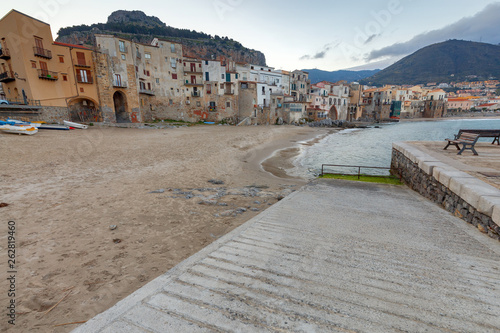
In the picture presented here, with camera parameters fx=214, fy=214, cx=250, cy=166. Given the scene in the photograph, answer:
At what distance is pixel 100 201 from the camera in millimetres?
8242

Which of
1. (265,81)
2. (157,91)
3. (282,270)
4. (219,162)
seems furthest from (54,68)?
(265,81)

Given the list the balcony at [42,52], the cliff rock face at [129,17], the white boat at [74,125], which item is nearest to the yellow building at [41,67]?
the balcony at [42,52]

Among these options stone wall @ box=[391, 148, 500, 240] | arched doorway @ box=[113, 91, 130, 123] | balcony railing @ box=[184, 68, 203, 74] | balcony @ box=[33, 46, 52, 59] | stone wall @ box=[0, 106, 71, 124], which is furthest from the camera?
balcony railing @ box=[184, 68, 203, 74]

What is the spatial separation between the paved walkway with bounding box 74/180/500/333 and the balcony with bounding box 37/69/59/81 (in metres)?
36.1

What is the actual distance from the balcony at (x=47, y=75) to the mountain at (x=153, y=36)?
7540cm

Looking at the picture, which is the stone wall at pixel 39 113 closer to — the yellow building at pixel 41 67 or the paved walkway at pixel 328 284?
the yellow building at pixel 41 67

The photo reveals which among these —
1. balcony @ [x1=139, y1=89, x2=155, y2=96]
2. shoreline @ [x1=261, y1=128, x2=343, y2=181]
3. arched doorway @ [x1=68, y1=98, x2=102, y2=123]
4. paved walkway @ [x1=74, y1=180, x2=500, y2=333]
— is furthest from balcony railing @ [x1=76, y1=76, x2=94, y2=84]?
paved walkway @ [x1=74, y1=180, x2=500, y2=333]

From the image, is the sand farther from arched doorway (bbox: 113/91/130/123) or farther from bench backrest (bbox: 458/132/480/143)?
arched doorway (bbox: 113/91/130/123)

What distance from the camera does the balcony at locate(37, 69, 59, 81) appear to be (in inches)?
1043

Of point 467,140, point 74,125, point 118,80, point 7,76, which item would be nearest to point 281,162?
point 467,140

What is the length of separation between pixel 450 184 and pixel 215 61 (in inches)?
2034

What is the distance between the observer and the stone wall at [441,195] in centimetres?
459

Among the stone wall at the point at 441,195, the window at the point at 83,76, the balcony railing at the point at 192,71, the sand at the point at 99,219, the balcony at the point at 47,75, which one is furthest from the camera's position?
the balcony railing at the point at 192,71

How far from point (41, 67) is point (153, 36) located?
103m
